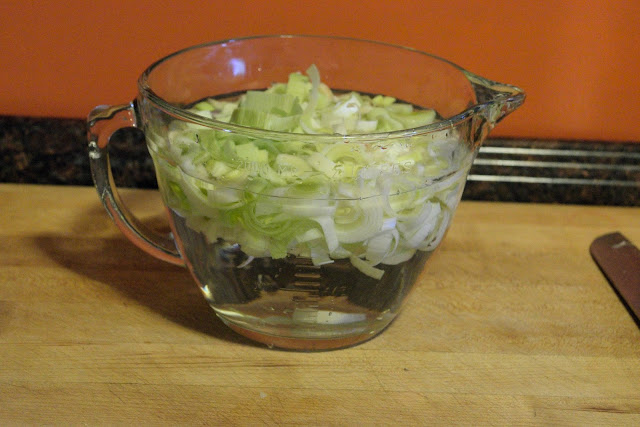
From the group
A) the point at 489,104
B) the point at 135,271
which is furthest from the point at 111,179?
the point at 489,104

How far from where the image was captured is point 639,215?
1.10m

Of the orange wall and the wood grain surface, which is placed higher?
the orange wall

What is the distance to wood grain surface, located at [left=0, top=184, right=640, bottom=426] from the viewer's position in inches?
24.5

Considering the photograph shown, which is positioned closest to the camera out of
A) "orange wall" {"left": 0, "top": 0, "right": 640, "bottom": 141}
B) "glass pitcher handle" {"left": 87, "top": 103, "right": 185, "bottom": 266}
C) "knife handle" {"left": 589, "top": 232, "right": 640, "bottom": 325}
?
"glass pitcher handle" {"left": 87, "top": 103, "right": 185, "bottom": 266}

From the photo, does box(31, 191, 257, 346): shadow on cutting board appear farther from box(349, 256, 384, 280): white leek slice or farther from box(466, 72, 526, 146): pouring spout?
box(466, 72, 526, 146): pouring spout

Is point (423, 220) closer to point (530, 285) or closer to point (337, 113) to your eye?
point (337, 113)

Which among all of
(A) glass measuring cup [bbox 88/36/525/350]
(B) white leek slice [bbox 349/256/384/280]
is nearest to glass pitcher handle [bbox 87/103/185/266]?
(A) glass measuring cup [bbox 88/36/525/350]

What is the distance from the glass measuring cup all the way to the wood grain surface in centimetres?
5

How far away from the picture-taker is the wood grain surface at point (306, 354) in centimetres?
62

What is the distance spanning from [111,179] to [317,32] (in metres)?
0.46

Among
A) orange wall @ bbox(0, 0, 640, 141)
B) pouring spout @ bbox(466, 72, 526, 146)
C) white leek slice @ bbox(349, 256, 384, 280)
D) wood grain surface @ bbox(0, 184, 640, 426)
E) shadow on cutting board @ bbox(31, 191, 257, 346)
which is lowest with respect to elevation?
shadow on cutting board @ bbox(31, 191, 257, 346)

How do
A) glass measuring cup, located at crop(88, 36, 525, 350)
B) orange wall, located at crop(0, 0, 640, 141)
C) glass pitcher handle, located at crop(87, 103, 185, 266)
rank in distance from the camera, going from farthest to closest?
orange wall, located at crop(0, 0, 640, 141), glass pitcher handle, located at crop(87, 103, 185, 266), glass measuring cup, located at crop(88, 36, 525, 350)

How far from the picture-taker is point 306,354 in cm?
70

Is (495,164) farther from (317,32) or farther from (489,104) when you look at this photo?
(489,104)
